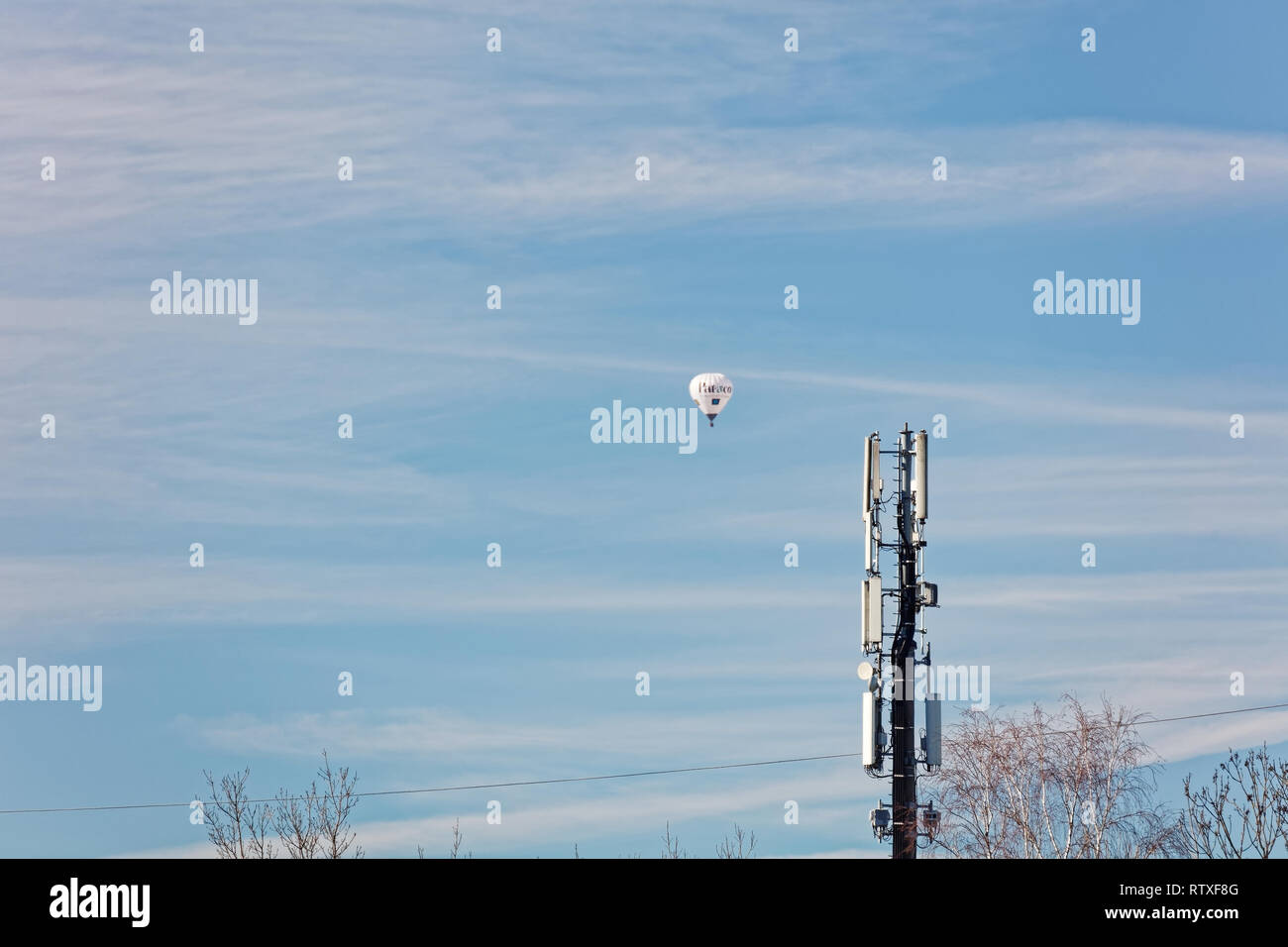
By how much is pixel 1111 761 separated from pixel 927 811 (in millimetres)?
12942

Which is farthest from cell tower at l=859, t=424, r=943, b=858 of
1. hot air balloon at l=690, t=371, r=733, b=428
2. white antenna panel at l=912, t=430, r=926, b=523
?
hot air balloon at l=690, t=371, r=733, b=428

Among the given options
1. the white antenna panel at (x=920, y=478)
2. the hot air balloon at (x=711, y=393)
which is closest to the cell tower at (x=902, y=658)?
the white antenna panel at (x=920, y=478)

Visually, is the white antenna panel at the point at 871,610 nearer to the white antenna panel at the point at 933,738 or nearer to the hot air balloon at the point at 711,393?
the white antenna panel at the point at 933,738

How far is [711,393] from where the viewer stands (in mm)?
111875

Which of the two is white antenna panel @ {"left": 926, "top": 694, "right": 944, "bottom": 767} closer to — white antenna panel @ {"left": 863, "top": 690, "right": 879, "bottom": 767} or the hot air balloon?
white antenna panel @ {"left": 863, "top": 690, "right": 879, "bottom": 767}

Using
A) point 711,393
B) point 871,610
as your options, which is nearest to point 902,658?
point 871,610

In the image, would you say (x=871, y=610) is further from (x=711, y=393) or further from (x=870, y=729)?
(x=711, y=393)

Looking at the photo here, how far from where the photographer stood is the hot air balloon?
11162 centimetres

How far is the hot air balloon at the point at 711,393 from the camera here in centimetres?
11162
